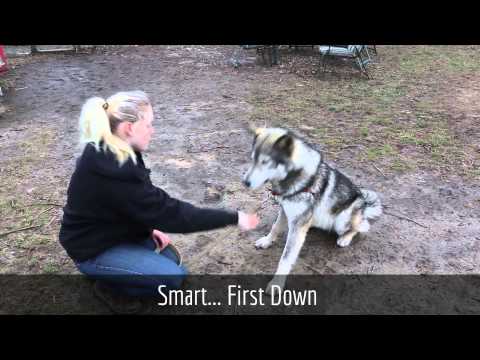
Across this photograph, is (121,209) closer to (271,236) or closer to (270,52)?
(271,236)

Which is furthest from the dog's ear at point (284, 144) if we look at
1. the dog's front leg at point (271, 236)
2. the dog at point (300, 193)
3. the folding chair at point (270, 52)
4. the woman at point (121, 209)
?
the folding chair at point (270, 52)

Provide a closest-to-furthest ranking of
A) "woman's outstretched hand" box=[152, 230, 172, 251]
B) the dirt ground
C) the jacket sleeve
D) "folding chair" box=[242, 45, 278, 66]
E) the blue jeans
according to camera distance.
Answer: the jacket sleeve < the blue jeans < "woman's outstretched hand" box=[152, 230, 172, 251] < the dirt ground < "folding chair" box=[242, 45, 278, 66]

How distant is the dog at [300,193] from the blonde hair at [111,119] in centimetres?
102

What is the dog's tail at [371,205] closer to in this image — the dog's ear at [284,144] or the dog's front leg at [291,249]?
the dog's front leg at [291,249]

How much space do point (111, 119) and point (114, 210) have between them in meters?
0.67

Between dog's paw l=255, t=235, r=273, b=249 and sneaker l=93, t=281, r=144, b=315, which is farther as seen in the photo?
dog's paw l=255, t=235, r=273, b=249

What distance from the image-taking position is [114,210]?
2672 mm

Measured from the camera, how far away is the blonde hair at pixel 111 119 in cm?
248

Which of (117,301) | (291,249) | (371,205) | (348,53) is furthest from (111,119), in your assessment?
(348,53)

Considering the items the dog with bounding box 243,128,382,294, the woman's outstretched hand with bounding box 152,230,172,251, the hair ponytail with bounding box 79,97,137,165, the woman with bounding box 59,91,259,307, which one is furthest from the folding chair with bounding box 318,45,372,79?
the hair ponytail with bounding box 79,97,137,165

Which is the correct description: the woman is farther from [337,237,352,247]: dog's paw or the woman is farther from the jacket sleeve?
[337,237,352,247]: dog's paw

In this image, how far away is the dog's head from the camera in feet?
9.60

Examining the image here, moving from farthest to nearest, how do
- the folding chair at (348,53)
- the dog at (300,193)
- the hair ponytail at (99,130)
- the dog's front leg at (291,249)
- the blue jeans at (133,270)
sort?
1. the folding chair at (348,53)
2. the dog's front leg at (291,249)
3. the dog at (300,193)
4. the blue jeans at (133,270)
5. the hair ponytail at (99,130)

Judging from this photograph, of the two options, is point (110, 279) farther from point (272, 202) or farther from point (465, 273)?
point (465, 273)
